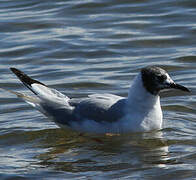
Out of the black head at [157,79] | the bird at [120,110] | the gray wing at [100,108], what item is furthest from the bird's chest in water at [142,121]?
the black head at [157,79]

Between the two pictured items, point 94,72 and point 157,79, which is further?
point 94,72

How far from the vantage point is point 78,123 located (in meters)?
8.58

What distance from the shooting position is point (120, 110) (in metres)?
8.42

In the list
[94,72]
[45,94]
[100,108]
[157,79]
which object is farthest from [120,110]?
[94,72]

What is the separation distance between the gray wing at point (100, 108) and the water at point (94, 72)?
1.25 ft

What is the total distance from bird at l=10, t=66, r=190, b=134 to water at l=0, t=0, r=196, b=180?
0.24 meters

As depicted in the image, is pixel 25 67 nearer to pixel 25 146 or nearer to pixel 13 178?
pixel 25 146

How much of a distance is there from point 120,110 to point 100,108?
10.0 inches

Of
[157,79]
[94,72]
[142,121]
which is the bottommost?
[142,121]

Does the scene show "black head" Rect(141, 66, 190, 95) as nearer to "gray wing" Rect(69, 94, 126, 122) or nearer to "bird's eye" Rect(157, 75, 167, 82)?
"bird's eye" Rect(157, 75, 167, 82)

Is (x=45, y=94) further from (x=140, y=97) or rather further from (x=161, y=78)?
(x=161, y=78)

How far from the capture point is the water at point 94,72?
766cm

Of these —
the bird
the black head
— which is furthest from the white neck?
the black head

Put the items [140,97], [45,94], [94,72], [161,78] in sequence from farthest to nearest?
[94,72] < [45,94] < [140,97] < [161,78]
